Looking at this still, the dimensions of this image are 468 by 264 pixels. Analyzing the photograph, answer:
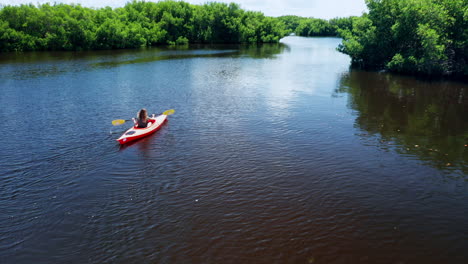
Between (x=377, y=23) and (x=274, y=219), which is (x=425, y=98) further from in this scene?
(x=274, y=219)

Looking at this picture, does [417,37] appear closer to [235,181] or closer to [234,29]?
[235,181]

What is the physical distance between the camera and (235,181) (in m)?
14.4

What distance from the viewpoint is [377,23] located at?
1704 inches

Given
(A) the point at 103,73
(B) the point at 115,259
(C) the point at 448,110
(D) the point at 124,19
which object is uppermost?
(D) the point at 124,19

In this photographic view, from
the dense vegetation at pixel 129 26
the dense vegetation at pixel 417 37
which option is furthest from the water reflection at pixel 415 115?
the dense vegetation at pixel 129 26

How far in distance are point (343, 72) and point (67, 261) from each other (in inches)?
1655

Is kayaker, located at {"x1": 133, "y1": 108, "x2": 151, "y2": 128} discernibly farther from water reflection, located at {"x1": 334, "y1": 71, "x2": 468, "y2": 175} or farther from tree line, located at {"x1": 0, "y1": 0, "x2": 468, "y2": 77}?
tree line, located at {"x1": 0, "y1": 0, "x2": 468, "y2": 77}

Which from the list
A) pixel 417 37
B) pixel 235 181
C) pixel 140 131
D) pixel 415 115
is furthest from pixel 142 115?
pixel 417 37

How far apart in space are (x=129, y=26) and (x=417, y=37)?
65.7m

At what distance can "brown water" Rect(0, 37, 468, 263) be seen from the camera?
1047cm

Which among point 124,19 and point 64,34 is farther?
point 124,19

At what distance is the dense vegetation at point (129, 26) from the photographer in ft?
211

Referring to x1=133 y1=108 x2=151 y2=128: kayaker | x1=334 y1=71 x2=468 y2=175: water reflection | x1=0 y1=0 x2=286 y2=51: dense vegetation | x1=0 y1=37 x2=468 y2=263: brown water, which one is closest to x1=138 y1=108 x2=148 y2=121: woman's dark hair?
x1=133 y1=108 x2=151 y2=128: kayaker

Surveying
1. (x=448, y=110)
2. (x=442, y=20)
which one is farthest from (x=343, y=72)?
(x=448, y=110)
